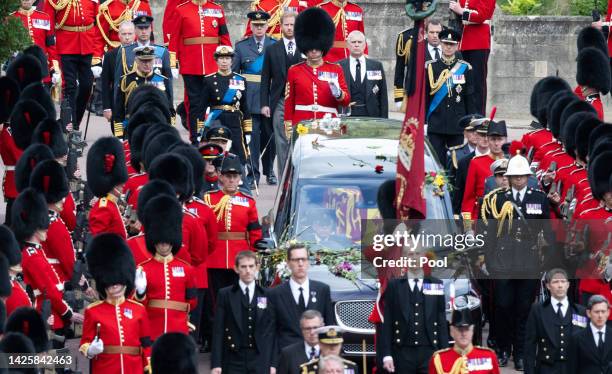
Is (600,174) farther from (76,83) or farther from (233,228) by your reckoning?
(76,83)

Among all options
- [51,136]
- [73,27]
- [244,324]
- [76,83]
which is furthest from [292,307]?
[76,83]

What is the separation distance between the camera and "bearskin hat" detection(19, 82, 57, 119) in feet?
55.9

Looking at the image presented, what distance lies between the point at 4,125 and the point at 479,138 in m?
3.93

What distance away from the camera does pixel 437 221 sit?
14.2 meters

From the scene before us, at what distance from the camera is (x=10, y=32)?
51.8 feet

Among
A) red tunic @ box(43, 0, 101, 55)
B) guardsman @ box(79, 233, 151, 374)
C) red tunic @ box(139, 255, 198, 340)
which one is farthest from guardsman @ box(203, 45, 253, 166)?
guardsman @ box(79, 233, 151, 374)

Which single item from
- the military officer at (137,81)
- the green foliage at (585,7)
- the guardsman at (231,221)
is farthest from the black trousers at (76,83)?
the green foliage at (585,7)

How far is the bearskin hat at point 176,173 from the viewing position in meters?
14.4

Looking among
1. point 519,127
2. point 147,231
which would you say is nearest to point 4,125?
point 147,231

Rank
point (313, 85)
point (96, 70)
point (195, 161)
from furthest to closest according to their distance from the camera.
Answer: point (96, 70) < point (313, 85) < point (195, 161)

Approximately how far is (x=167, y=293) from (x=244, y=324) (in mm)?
541

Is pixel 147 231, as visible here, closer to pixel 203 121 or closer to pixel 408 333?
pixel 408 333

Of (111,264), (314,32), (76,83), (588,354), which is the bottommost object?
(588,354)

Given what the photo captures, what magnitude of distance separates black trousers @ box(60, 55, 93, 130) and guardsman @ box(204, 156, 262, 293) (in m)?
6.33
